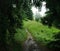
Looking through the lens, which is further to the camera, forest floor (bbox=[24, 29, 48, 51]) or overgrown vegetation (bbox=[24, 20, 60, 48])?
overgrown vegetation (bbox=[24, 20, 60, 48])

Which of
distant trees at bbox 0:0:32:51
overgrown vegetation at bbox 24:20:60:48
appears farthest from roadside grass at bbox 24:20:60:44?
distant trees at bbox 0:0:32:51

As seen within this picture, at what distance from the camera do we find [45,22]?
26.1ft

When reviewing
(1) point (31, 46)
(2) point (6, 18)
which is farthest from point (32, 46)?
(2) point (6, 18)

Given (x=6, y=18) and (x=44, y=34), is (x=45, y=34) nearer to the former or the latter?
(x=44, y=34)

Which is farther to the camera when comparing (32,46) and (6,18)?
(32,46)

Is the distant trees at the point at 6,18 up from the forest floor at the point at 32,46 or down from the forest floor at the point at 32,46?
up

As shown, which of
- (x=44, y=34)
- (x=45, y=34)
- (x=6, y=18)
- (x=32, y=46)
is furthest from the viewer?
(x=44, y=34)

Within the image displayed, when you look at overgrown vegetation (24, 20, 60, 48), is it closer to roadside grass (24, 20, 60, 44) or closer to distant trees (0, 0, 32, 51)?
roadside grass (24, 20, 60, 44)

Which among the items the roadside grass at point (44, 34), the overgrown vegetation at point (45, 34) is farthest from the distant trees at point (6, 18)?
the roadside grass at point (44, 34)

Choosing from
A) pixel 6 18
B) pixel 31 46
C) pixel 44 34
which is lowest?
pixel 44 34

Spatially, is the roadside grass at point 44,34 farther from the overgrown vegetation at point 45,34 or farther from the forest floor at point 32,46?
the forest floor at point 32,46

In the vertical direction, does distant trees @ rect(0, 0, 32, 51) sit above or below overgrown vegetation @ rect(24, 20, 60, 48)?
above

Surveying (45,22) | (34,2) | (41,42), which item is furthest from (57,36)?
(41,42)

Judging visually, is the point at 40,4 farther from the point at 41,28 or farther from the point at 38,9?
the point at 41,28
